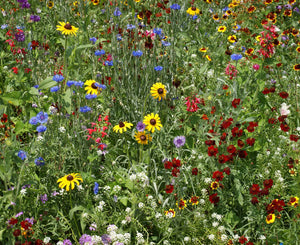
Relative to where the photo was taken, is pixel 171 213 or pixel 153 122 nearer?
pixel 171 213

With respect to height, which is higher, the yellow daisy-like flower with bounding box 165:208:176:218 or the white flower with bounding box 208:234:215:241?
the yellow daisy-like flower with bounding box 165:208:176:218

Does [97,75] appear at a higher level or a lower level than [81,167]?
higher

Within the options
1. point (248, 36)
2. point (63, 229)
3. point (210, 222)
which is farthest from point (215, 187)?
point (248, 36)

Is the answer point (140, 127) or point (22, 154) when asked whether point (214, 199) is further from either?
point (22, 154)

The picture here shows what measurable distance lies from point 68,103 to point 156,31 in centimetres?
127

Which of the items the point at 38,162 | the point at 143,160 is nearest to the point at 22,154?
the point at 38,162

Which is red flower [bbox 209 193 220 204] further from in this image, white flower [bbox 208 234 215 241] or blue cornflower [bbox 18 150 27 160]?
blue cornflower [bbox 18 150 27 160]

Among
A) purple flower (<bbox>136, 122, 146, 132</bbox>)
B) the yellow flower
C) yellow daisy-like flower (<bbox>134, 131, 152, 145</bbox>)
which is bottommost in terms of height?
the yellow flower

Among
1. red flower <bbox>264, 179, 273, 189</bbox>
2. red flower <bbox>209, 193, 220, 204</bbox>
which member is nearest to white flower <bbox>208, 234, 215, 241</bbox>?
red flower <bbox>209, 193, 220, 204</bbox>

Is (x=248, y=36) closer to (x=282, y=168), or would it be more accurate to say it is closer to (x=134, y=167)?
(x=282, y=168)

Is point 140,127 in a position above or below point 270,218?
above

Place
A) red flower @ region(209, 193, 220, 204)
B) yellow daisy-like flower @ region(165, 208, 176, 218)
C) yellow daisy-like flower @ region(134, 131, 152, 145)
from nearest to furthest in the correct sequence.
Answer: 1. yellow daisy-like flower @ region(165, 208, 176, 218)
2. red flower @ region(209, 193, 220, 204)
3. yellow daisy-like flower @ region(134, 131, 152, 145)

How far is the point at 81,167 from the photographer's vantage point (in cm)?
234

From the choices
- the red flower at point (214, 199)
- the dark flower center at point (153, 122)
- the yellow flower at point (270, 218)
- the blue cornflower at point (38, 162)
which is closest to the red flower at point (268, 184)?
the yellow flower at point (270, 218)
